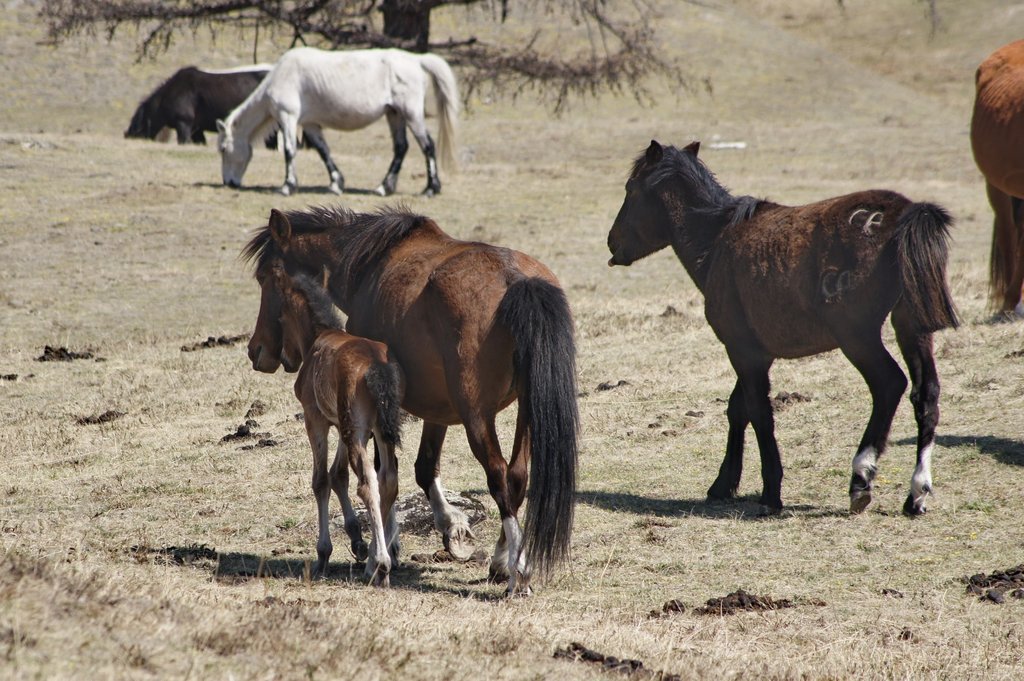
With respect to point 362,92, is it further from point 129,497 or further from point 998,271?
point 129,497

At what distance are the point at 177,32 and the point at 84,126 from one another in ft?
32.0

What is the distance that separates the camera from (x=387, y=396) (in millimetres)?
6074

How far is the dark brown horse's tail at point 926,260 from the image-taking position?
703cm

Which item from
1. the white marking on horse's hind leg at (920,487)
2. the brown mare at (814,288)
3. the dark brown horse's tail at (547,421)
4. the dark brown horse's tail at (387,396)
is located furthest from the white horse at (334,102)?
the dark brown horse's tail at (547,421)

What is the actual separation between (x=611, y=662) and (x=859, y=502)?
3128mm

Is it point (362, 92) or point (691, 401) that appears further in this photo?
point (362, 92)

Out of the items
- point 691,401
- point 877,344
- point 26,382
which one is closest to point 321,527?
point 877,344

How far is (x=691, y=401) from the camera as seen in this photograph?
10062 mm

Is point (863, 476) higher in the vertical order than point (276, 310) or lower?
lower

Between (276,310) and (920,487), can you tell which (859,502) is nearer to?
(920,487)

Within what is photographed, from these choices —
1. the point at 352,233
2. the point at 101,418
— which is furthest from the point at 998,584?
the point at 101,418

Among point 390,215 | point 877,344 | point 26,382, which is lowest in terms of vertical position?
point 26,382

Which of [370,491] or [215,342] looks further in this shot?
[215,342]

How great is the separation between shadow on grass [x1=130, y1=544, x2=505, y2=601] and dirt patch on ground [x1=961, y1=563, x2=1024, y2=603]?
7.76 feet
